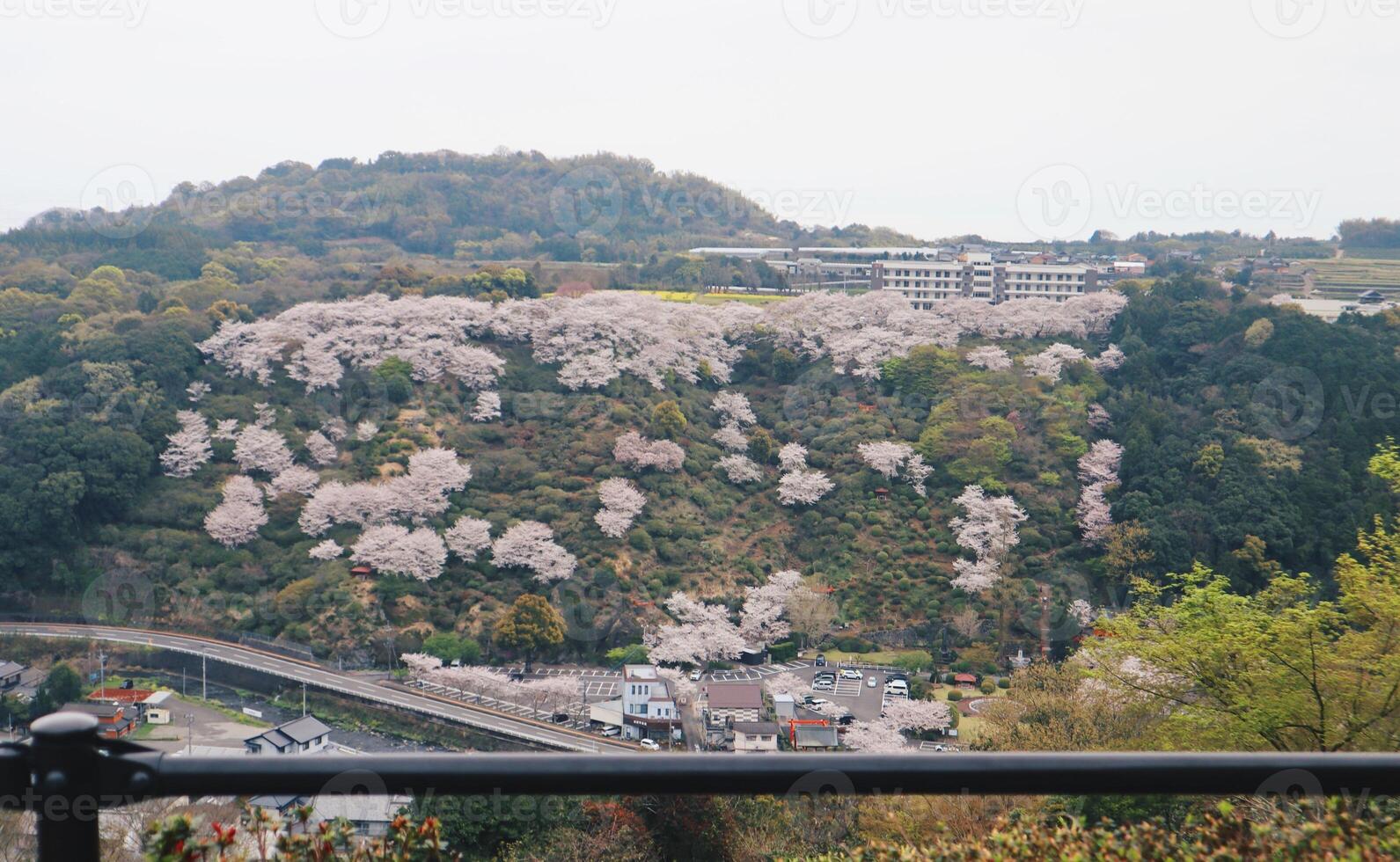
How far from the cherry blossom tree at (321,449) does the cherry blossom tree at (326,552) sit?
277cm

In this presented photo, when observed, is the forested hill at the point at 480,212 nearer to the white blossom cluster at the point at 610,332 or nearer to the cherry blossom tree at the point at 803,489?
the white blossom cluster at the point at 610,332

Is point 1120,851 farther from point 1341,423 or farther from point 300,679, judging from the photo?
point 1341,423

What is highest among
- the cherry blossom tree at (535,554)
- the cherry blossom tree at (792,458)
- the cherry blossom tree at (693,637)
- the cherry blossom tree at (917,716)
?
the cherry blossom tree at (792,458)

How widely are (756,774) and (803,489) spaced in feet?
60.2

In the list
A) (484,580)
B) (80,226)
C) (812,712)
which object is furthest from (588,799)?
(80,226)

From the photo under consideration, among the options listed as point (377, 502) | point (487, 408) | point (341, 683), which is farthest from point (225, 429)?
point (341, 683)

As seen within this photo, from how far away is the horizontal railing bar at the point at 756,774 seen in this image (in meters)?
1.16

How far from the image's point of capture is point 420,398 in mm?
20375

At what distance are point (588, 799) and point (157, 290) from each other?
74.8ft

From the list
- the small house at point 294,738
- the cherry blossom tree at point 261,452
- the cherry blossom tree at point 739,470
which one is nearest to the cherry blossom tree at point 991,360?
the cherry blossom tree at point 739,470

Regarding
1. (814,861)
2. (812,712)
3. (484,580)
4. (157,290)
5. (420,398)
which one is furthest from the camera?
(157,290)

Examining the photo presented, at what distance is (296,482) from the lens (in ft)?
58.9

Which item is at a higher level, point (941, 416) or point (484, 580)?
point (941, 416)

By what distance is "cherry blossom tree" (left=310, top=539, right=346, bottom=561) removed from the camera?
16.3 meters
